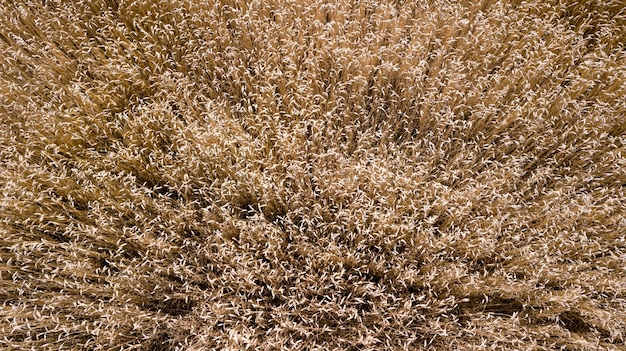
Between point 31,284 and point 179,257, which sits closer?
point 31,284

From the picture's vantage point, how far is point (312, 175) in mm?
2283

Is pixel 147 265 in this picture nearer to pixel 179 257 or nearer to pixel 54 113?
pixel 179 257

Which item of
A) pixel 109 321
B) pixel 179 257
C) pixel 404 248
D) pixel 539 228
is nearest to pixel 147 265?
pixel 179 257

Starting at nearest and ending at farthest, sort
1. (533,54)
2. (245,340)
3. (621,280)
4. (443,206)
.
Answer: (245,340)
(621,280)
(443,206)
(533,54)

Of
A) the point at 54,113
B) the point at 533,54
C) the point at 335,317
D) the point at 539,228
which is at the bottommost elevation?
the point at 335,317

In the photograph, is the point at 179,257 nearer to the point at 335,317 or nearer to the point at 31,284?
the point at 31,284

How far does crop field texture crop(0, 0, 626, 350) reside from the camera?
1976 millimetres

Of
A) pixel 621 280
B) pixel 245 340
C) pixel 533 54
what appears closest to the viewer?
pixel 245 340

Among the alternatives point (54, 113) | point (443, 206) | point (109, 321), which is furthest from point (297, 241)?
point (54, 113)

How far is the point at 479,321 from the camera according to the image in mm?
1987

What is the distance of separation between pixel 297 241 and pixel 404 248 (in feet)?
1.63

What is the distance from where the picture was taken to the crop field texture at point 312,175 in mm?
1976

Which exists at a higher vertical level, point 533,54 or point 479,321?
point 533,54

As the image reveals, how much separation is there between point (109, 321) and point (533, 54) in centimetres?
236
